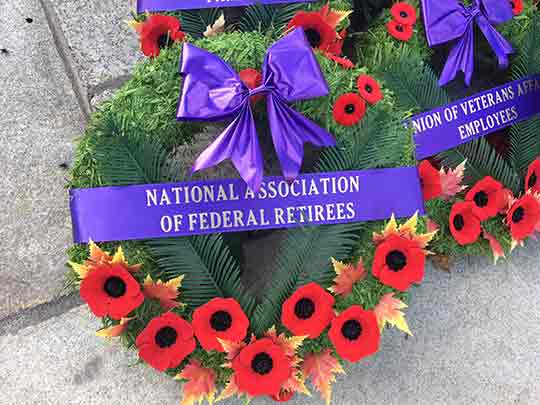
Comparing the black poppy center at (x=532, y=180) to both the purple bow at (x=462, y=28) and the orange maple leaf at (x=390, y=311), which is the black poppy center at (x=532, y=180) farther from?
the orange maple leaf at (x=390, y=311)

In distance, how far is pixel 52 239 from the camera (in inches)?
74.1

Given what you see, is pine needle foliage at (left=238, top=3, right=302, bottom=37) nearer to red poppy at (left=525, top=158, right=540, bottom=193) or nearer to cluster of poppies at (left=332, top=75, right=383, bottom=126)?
cluster of poppies at (left=332, top=75, right=383, bottom=126)

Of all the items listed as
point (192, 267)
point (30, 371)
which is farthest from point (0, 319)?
point (192, 267)

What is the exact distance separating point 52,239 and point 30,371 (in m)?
0.44

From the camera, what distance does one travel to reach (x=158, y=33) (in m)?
1.74

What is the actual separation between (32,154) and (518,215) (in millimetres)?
1727

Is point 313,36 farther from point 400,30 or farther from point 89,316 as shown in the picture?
point 89,316

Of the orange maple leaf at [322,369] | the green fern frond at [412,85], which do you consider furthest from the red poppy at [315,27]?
the orange maple leaf at [322,369]

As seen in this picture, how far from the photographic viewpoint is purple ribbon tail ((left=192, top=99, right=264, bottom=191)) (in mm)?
1356

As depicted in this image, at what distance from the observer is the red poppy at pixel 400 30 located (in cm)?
191

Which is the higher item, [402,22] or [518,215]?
[402,22]

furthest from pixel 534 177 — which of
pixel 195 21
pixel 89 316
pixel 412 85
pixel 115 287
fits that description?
pixel 89 316

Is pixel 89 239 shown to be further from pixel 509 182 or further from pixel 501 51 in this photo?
pixel 501 51

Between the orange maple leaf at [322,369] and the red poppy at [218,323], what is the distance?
0.22 m
